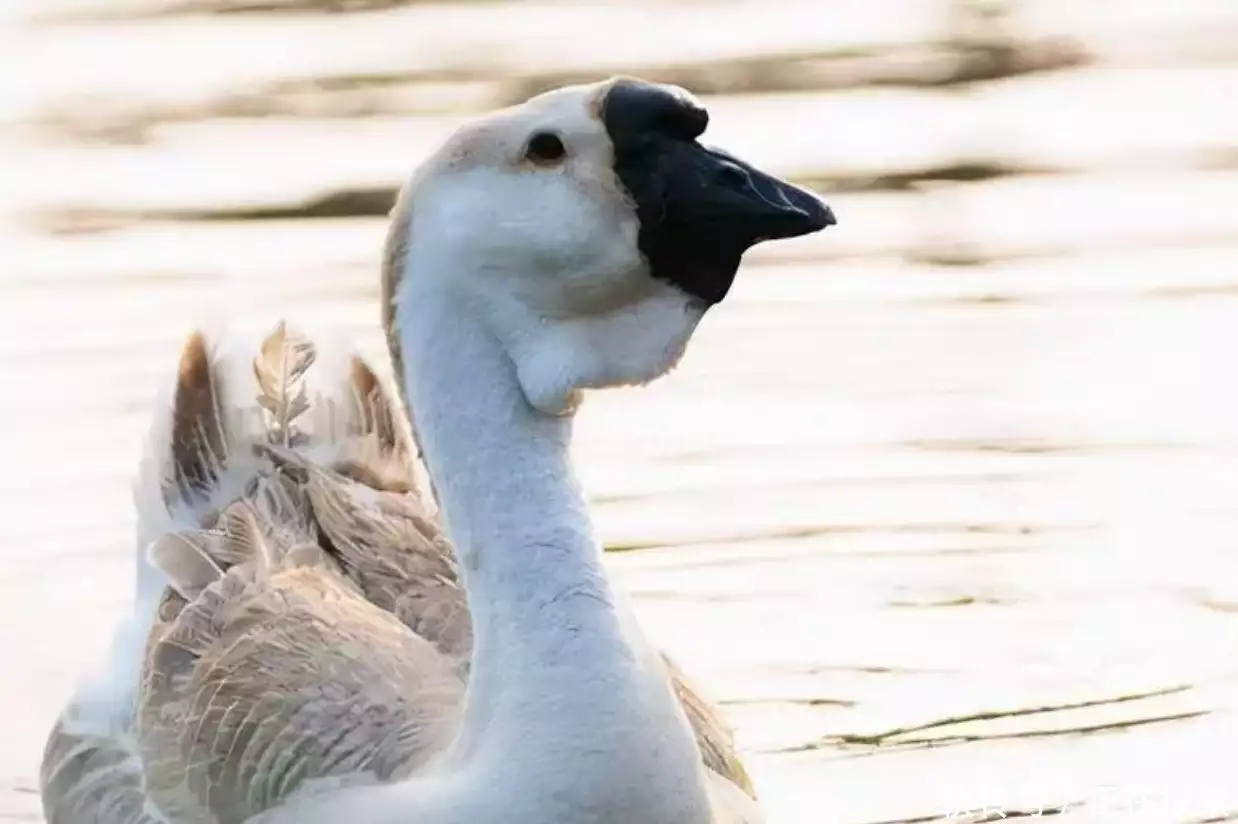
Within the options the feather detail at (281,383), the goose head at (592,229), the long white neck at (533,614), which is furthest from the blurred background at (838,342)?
the goose head at (592,229)

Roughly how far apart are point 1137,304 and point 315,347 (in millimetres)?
4314

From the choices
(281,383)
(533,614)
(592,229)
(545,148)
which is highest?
(545,148)

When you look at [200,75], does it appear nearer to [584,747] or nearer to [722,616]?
[722,616]

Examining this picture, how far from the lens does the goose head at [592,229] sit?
5.61 m

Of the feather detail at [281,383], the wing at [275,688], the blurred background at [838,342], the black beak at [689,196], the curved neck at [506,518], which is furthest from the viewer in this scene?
the blurred background at [838,342]

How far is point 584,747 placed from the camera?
560 cm

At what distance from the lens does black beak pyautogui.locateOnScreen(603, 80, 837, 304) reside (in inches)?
219

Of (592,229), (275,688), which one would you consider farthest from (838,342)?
(592,229)

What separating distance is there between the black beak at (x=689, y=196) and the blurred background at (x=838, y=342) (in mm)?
2515

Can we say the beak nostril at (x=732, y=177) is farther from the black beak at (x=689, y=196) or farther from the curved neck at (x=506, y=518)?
the curved neck at (x=506, y=518)

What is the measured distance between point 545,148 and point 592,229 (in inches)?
7.8

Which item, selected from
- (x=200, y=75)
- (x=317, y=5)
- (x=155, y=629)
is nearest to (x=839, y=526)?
(x=155, y=629)

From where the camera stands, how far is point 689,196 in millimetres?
5582

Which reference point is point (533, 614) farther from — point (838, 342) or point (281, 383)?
point (838, 342)
